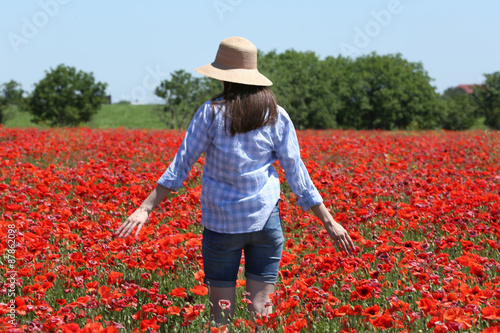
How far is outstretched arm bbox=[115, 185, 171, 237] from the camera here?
2746mm

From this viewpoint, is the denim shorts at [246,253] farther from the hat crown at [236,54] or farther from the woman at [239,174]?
the hat crown at [236,54]

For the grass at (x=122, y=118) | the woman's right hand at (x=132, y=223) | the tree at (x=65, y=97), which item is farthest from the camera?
the tree at (x=65, y=97)

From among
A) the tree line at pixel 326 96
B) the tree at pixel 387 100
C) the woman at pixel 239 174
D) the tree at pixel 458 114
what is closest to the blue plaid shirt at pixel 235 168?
the woman at pixel 239 174

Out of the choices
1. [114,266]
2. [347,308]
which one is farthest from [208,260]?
[114,266]

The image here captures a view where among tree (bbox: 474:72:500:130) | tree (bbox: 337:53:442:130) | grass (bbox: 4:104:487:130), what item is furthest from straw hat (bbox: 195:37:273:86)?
tree (bbox: 474:72:500:130)

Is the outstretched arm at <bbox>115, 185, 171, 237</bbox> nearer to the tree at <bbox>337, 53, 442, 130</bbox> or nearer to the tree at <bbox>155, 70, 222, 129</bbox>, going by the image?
the tree at <bbox>155, 70, 222, 129</bbox>

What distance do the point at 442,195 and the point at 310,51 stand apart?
70.3m

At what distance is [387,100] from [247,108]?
6048 centimetres

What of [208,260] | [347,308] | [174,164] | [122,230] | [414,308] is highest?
[174,164]

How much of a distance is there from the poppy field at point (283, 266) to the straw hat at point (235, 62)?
3.99ft

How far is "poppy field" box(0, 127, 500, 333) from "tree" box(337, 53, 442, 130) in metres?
54.4

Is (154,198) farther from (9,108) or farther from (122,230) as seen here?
(9,108)

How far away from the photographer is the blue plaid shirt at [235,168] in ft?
9.32

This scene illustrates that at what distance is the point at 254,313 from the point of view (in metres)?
3.05
